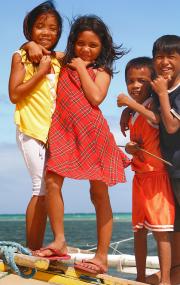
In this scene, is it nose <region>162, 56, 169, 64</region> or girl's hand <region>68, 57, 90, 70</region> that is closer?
girl's hand <region>68, 57, 90, 70</region>

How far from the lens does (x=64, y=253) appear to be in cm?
409

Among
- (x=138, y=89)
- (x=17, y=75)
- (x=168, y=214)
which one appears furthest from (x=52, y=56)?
(x=168, y=214)

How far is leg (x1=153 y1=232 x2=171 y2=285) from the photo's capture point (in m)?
4.44

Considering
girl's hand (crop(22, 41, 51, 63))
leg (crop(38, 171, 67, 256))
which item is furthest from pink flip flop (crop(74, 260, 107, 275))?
girl's hand (crop(22, 41, 51, 63))

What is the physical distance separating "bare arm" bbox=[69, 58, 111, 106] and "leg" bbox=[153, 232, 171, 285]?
3.21 ft

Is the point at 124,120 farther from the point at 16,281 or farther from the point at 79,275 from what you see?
the point at 16,281

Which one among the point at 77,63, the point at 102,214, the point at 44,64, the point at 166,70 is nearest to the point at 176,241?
Answer: the point at 102,214

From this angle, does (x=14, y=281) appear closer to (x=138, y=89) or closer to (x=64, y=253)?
(x=64, y=253)

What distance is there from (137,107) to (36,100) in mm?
676

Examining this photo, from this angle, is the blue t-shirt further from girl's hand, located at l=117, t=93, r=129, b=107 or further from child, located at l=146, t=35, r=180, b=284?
girl's hand, located at l=117, t=93, r=129, b=107

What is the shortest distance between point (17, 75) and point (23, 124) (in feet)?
1.05

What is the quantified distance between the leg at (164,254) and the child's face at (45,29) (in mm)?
1483

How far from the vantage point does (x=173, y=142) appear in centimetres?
457

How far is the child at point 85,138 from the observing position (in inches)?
166
